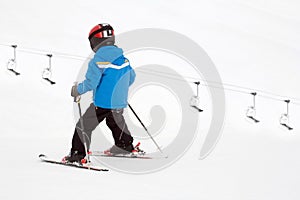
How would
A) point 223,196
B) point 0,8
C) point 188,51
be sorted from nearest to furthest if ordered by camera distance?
point 223,196 < point 188,51 < point 0,8

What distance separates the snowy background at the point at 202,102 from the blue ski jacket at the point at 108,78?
2.71 ft

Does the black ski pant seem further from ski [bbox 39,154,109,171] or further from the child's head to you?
the child's head

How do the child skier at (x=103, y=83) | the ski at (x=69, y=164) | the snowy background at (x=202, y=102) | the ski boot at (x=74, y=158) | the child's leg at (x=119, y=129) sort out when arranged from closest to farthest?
1. the snowy background at (x=202, y=102)
2. the ski at (x=69, y=164)
3. the child skier at (x=103, y=83)
4. the ski boot at (x=74, y=158)
5. the child's leg at (x=119, y=129)

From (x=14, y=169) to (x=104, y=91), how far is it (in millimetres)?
1267

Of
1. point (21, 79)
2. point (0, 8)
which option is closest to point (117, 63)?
point (21, 79)

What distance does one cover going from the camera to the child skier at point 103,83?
23.2 ft

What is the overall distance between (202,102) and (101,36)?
11.7 ft

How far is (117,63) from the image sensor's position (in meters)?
7.19

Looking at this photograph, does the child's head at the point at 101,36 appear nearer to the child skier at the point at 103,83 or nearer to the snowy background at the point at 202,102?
the child skier at the point at 103,83

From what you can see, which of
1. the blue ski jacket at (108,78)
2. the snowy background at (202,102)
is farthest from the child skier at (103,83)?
the snowy background at (202,102)

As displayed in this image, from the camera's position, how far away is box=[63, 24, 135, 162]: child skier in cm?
708

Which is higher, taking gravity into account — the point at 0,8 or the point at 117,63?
the point at 0,8

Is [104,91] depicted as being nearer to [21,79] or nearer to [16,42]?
[21,79]

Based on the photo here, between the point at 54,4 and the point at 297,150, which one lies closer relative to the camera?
the point at 297,150
